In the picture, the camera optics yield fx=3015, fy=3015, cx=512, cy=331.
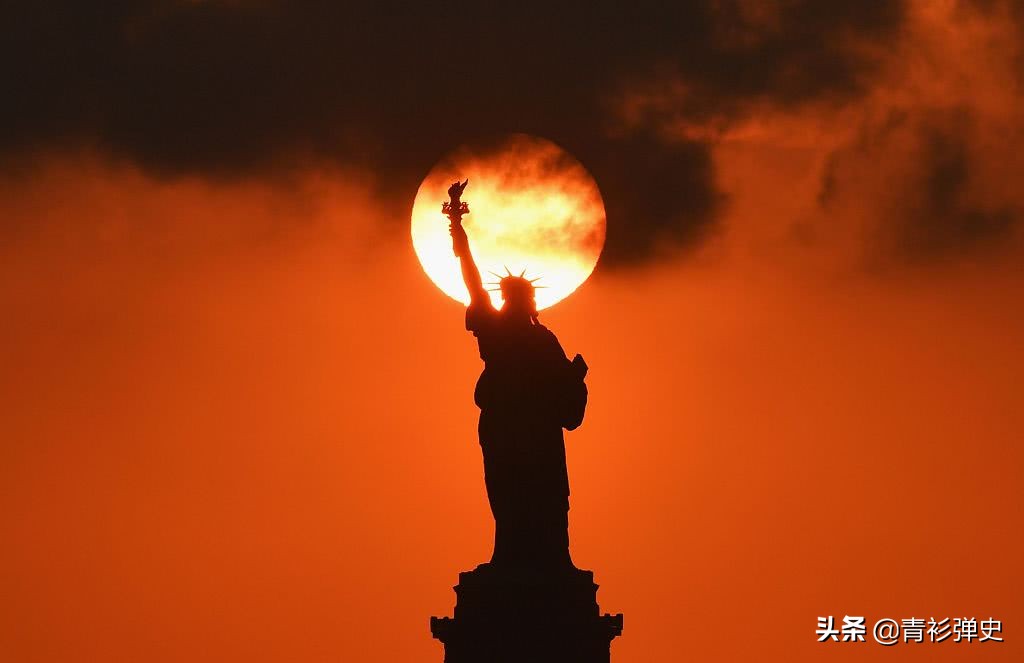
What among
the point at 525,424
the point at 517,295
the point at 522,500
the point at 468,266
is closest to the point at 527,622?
the point at 522,500

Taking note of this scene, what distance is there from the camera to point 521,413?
38.1 metres

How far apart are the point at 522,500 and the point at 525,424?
978 millimetres

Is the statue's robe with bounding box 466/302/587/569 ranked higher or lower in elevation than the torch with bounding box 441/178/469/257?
lower

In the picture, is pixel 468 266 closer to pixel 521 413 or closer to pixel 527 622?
pixel 521 413

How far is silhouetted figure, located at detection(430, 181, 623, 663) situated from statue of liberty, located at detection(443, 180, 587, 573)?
13mm

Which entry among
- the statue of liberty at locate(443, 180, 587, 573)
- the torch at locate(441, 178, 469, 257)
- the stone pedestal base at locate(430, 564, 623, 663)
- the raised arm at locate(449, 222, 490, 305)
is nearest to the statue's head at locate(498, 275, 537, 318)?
the statue of liberty at locate(443, 180, 587, 573)

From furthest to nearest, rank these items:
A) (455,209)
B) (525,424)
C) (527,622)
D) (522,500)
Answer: (455,209)
(525,424)
(522,500)
(527,622)

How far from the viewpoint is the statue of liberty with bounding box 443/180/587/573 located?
1484 inches

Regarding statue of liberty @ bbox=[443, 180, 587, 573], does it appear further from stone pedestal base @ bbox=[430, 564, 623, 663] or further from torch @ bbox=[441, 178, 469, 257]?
stone pedestal base @ bbox=[430, 564, 623, 663]

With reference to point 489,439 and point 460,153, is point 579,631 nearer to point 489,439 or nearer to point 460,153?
point 489,439

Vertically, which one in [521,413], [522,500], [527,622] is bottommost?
[527,622]

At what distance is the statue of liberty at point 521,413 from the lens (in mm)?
37688

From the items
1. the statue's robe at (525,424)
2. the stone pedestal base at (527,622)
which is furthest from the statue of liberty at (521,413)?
the stone pedestal base at (527,622)

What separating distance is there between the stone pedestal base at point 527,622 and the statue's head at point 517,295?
3.44m
